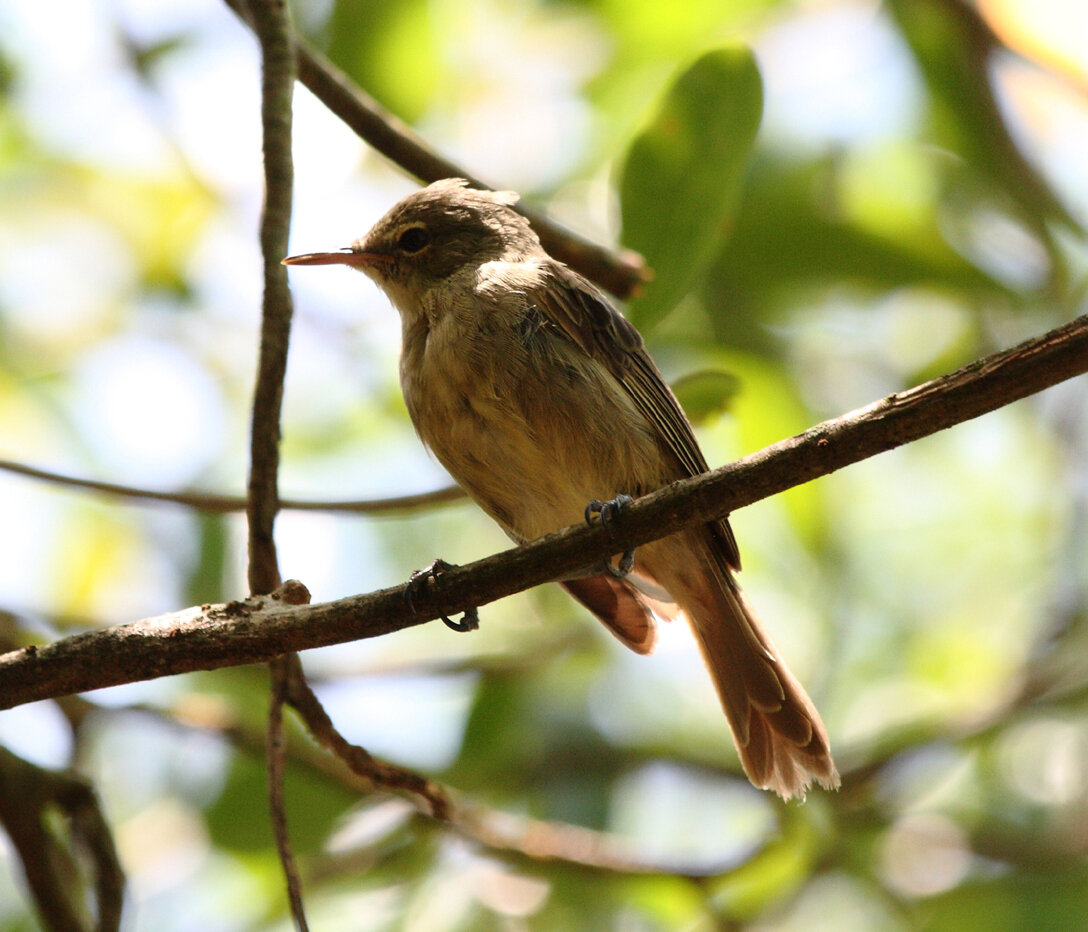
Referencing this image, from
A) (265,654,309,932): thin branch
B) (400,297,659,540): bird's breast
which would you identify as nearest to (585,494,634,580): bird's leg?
(400,297,659,540): bird's breast

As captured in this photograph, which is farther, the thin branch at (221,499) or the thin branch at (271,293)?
the thin branch at (221,499)

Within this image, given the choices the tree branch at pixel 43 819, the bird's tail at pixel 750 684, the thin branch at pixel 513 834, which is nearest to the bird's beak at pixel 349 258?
the bird's tail at pixel 750 684

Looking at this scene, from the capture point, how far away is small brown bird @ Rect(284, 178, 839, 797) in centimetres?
392

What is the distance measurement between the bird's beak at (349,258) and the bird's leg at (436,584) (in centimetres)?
173

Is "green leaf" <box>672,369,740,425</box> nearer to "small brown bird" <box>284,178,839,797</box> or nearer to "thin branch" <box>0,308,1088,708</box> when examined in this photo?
"small brown bird" <box>284,178,839,797</box>

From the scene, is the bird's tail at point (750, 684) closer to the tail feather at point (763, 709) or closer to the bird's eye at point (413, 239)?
the tail feather at point (763, 709)

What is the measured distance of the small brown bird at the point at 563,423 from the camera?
154 inches

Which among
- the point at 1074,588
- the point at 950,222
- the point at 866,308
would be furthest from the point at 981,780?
the point at 950,222

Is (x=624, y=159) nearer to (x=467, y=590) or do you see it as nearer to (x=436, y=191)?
(x=436, y=191)

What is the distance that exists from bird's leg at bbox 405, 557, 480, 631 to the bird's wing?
100 centimetres

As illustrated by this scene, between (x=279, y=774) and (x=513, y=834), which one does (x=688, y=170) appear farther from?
(x=513, y=834)

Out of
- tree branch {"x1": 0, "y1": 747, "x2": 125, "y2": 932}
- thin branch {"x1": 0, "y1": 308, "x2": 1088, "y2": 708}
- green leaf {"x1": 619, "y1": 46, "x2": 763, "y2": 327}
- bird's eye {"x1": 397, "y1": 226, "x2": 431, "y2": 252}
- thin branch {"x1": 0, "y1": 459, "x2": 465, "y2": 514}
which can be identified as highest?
bird's eye {"x1": 397, "y1": 226, "x2": 431, "y2": 252}

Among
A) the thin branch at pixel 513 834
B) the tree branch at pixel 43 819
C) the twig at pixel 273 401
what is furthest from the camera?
the thin branch at pixel 513 834

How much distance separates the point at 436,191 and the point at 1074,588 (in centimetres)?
362
